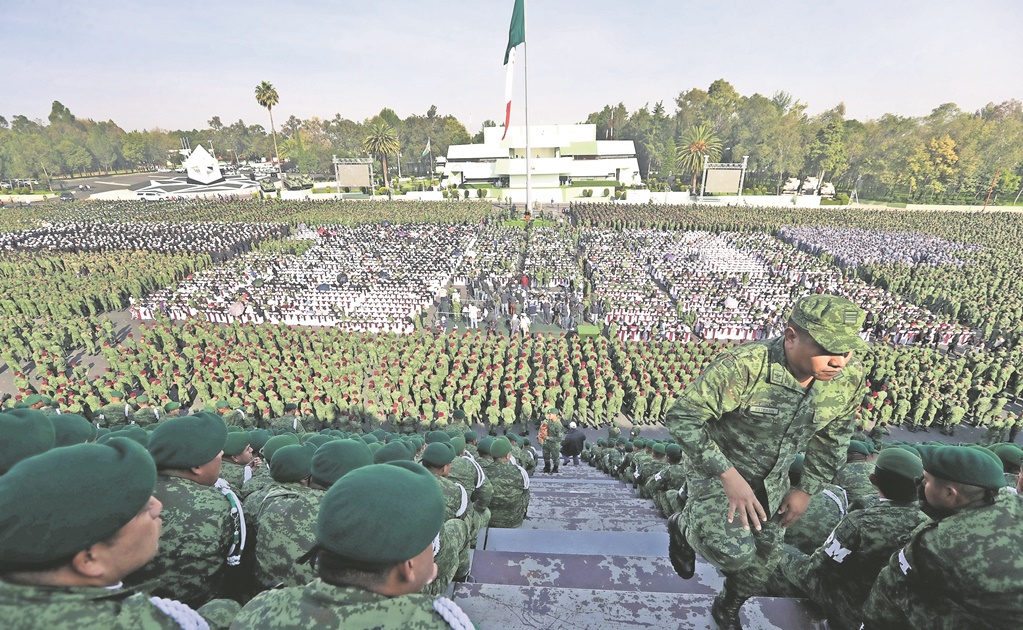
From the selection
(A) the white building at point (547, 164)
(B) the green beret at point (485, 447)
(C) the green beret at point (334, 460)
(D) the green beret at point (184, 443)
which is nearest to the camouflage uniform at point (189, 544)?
(D) the green beret at point (184, 443)

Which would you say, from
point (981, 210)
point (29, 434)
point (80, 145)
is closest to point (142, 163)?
point (80, 145)

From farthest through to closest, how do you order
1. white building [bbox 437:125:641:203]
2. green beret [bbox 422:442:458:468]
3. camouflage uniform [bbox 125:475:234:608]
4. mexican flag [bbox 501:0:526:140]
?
white building [bbox 437:125:641:203] → mexican flag [bbox 501:0:526:140] → green beret [bbox 422:442:458:468] → camouflage uniform [bbox 125:475:234:608]

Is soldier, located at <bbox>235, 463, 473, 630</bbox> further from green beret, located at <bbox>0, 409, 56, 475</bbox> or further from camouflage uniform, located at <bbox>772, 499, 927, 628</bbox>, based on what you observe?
camouflage uniform, located at <bbox>772, 499, 927, 628</bbox>

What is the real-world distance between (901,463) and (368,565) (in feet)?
10.4

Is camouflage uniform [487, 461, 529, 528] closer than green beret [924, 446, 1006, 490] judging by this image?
No

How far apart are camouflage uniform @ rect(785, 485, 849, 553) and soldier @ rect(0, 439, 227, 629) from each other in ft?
13.5

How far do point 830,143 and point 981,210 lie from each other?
Result: 17.3m

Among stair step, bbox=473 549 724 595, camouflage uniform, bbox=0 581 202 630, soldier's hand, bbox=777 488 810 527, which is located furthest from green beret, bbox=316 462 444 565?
soldier's hand, bbox=777 488 810 527

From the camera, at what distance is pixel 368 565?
1418 mm

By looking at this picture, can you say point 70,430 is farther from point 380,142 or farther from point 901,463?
point 380,142

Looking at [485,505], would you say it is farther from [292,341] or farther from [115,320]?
[115,320]

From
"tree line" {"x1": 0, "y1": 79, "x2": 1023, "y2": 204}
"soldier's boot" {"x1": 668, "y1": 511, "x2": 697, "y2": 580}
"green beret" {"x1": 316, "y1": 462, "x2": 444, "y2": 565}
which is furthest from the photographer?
"tree line" {"x1": 0, "y1": 79, "x2": 1023, "y2": 204}

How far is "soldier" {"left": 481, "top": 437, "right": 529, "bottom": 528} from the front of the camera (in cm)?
500

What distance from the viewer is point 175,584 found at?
→ 2279mm
